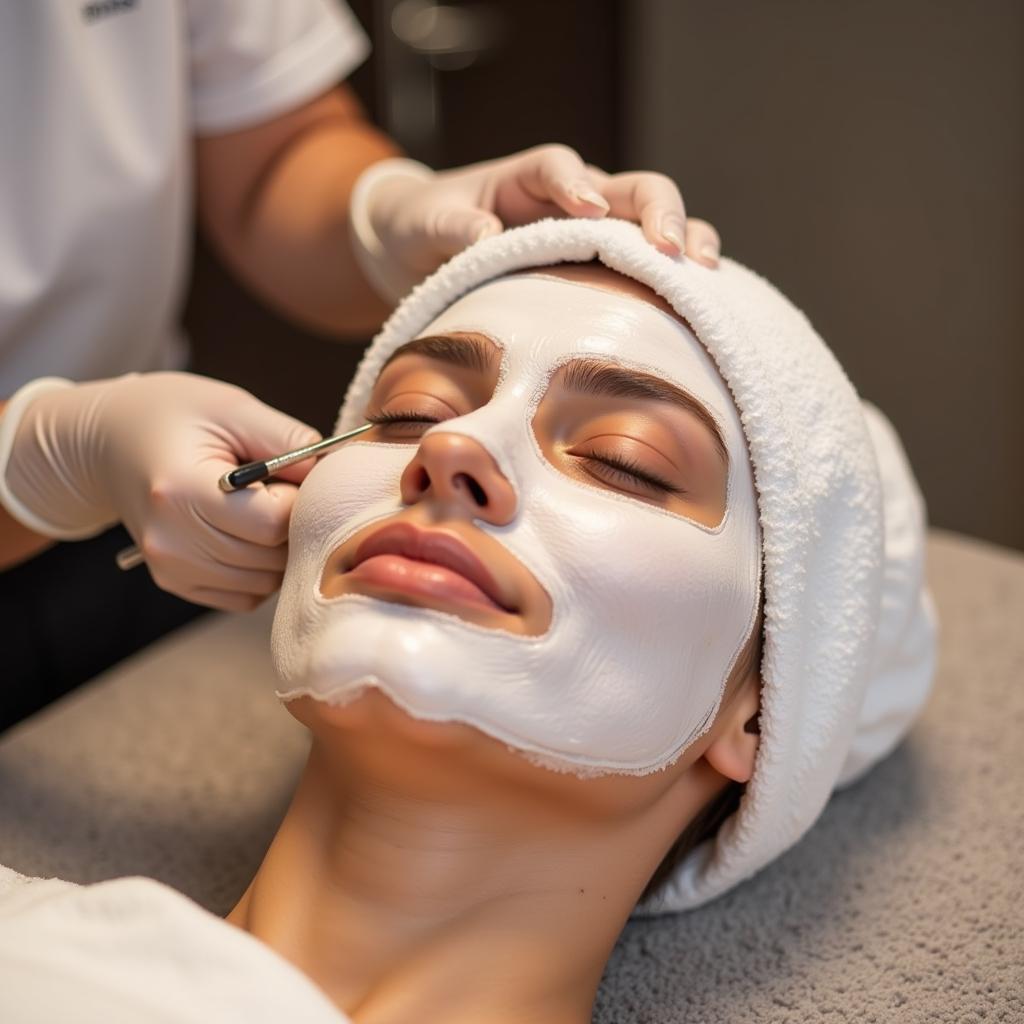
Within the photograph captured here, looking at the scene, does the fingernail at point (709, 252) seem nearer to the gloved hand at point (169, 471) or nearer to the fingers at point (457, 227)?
the fingers at point (457, 227)

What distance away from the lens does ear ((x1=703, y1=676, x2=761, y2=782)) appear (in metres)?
1.06

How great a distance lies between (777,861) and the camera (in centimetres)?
123

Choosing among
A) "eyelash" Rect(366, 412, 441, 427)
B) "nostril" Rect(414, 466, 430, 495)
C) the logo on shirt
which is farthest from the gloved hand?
the logo on shirt

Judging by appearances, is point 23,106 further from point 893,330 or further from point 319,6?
point 893,330

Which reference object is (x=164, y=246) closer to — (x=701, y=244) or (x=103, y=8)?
(x=103, y=8)

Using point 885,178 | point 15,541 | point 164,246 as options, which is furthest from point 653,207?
point 885,178

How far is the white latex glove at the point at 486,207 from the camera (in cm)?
115

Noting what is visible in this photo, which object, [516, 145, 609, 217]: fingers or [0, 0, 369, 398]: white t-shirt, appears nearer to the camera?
Answer: [516, 145, 609, 217]: fingers

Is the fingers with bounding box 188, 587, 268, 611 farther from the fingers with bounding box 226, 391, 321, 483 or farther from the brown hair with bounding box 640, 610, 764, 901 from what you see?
the brown hair with bounding box 640, 610, 764, 901

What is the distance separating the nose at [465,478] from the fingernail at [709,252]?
36 centimetres

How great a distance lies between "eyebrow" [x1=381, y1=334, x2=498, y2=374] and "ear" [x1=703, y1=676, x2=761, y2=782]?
363 millimetres

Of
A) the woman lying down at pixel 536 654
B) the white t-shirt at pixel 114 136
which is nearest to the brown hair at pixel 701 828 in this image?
the woman lying down at pixel 536 654

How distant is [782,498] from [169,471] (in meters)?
0.53

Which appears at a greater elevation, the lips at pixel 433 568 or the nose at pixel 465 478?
the nose at pixel 465 478
